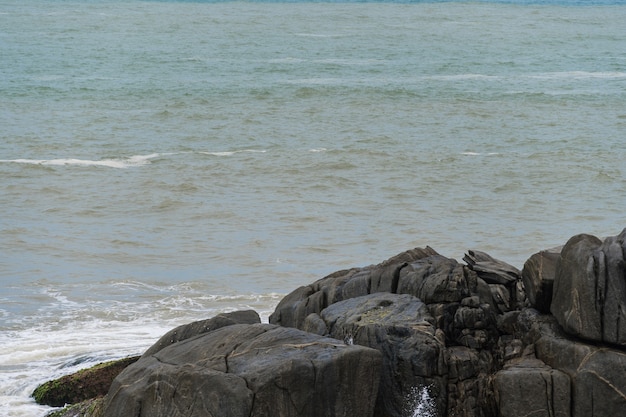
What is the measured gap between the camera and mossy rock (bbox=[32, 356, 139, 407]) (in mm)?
15180

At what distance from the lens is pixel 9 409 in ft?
49.1

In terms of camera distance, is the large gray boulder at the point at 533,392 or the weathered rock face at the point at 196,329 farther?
the weathered rock face at the point at 196,329

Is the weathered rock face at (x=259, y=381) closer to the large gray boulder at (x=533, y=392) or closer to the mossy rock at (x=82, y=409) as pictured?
the mossy rock at (x=82, y=409)

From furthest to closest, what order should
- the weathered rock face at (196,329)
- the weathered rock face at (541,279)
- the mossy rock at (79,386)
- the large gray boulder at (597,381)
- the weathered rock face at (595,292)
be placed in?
the mossy rock at (79,386) → the weathered rock face at (196,329) → the weathered rock face at (541,279) → the weathered rock face at (595,292) → the large gray boulder at (597,381)

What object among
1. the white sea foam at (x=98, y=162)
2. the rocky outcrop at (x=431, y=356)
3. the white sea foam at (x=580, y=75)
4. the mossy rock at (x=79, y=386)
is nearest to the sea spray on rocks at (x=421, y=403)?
the rocky outcrop at (x=431, y=356)

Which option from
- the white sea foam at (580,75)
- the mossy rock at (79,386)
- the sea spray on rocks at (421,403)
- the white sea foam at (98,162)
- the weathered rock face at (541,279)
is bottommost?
the white sea foam at (580,75)

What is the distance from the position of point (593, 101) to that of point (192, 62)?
23957mm

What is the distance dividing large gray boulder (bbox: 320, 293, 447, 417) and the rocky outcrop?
1 centimetres

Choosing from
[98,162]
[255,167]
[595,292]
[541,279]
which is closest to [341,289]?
[541,279]

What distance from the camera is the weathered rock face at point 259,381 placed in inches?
456

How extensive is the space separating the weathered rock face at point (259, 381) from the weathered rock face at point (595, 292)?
7.66 ft

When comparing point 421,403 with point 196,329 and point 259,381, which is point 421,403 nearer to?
point 259,381

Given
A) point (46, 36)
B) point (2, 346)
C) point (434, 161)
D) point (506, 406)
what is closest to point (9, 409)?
point (2, 346)

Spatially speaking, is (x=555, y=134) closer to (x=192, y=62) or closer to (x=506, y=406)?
(x=192, y=62)
